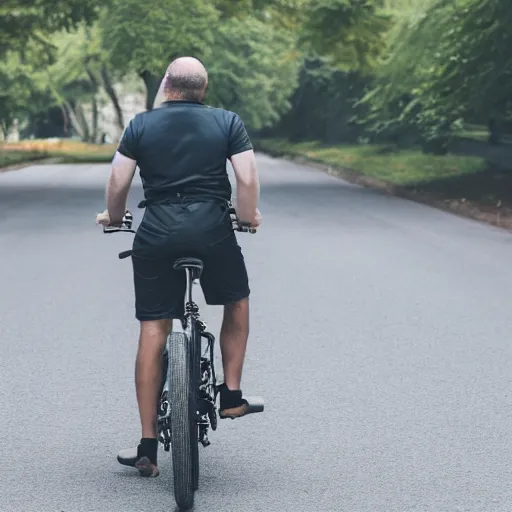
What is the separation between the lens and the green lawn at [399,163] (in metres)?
33.7

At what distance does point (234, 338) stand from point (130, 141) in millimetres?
1020

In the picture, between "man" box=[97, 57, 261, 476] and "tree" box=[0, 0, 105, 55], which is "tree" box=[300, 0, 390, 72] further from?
"man" box=[97, 57, 261, 476]

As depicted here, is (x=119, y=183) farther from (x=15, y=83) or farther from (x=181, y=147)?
(x=15, y=83)

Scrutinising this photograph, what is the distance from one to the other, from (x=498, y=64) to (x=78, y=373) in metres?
17.5

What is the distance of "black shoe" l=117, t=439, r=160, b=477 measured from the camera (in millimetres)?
5398

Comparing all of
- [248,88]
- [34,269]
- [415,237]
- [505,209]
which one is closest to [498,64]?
[505,209]

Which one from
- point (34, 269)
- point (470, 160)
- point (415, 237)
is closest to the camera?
point (34, 269)

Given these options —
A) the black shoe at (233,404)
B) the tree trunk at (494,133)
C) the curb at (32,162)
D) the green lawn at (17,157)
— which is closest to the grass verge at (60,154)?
the green lawn at (17,157)

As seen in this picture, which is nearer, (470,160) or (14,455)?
(14,455)

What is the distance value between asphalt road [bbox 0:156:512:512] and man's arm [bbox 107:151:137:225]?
1.21 m

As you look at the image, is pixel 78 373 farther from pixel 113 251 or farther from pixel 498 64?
pixel 498 64

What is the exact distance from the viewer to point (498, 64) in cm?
2380

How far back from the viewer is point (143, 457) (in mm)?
5430

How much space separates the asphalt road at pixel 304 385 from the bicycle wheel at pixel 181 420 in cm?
23
